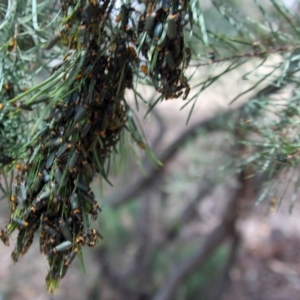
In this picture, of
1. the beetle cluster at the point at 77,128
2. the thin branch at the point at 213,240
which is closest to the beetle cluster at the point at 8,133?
the beetle cluster at the point at 77,128

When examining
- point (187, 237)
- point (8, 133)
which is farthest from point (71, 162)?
point (187, 237)

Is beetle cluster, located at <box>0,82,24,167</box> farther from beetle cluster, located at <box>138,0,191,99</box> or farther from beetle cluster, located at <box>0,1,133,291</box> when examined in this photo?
beetle cluster, located at <box>138,0,191,99</box>

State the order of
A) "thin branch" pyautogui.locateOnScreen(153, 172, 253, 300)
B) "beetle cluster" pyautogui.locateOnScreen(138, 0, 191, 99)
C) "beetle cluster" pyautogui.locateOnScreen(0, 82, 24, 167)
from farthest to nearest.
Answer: "thin branch" pyautogui.locateOnScreen(153, 172, 253, 300) → "beetle cluster" pyautogui.locateOnScreen(0, 82, 24, 167) → "beetle cluster" pyautogui.locateOnScreen(138, 0, 191, 99)

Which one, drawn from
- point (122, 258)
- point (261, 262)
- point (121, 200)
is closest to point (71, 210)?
point (121, 200)

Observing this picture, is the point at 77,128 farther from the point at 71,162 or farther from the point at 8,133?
the point at 8,133

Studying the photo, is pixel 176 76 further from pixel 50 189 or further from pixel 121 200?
pixel 121 200

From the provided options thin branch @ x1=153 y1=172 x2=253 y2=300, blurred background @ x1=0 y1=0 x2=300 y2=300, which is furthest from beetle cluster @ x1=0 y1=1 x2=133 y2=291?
thin branch @ x1=153 y1=172 x2=253 y2=300
